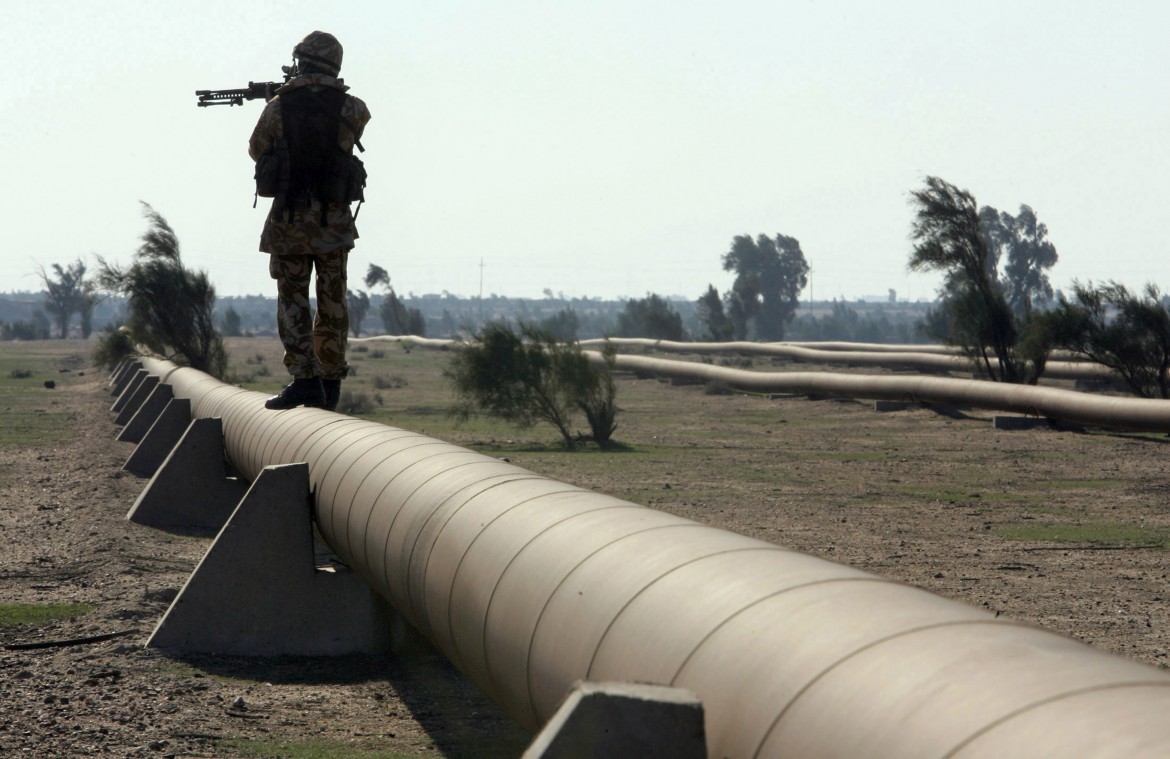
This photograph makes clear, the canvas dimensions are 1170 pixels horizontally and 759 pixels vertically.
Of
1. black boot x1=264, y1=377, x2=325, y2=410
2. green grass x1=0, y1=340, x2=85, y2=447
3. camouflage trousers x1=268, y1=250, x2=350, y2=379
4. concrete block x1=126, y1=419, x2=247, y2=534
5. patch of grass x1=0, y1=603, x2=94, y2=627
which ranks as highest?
camouflage trousers x1=268, y1=250, x2=350, y2=379

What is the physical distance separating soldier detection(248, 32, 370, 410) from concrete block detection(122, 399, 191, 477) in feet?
37.6

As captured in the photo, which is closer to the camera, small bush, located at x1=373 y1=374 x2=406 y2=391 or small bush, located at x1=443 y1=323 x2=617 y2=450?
small bush, located at x1=443 y1=323 x2=617 y2=450

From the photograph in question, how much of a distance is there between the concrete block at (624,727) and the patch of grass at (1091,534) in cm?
1165

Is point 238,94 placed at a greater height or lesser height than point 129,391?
greater

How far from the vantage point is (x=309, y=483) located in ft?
28.0

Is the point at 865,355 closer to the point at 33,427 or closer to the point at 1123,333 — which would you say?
the point at 1123,333

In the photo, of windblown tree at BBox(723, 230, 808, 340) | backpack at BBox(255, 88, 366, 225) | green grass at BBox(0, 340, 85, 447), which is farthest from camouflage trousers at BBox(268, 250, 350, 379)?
windblown tree at BBox(723, 230, 808, 340)

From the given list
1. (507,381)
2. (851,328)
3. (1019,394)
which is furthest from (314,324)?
(851,328)

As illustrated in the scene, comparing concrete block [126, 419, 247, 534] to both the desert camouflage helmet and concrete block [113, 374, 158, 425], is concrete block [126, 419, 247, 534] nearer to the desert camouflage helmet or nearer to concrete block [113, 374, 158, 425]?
the desert camouflage helmet

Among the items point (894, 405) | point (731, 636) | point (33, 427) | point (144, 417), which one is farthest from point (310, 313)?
point (894, 405)

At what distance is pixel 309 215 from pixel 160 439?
478 inches

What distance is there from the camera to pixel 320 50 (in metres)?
7.35

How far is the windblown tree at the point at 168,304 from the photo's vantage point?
34875 millimetres

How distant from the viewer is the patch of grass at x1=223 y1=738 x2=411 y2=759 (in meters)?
6.45
